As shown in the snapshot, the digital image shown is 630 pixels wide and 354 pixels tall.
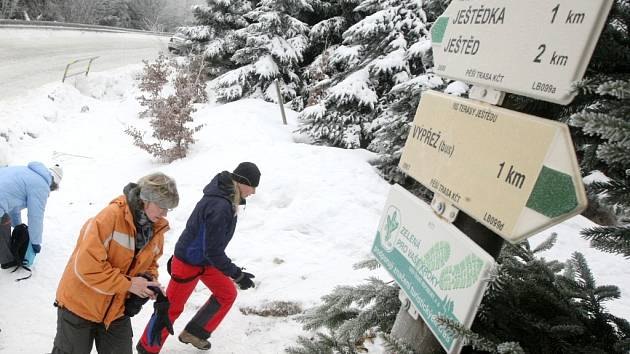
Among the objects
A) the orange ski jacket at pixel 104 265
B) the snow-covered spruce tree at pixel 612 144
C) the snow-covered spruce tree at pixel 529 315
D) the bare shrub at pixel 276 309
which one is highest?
the snow-covered spruce tree at pixel 612 144

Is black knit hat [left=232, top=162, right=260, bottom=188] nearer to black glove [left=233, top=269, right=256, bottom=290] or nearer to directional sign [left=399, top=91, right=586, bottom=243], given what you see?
black glove [left=233, top=269, right=256, bottom=290]

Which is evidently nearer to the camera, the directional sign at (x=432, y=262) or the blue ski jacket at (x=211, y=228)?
the directional sign at (x=432, y=262)

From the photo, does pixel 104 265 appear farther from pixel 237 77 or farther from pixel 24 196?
pixel 237 77

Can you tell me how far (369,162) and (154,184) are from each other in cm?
649

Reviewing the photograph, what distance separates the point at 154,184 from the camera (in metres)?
3.03

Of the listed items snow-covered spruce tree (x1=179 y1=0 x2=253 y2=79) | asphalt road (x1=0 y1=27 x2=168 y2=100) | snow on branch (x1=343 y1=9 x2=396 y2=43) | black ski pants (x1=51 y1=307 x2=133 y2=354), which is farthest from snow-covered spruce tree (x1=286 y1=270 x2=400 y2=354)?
snow-covered spruce tree (x1=179 y1=0 x2=253 y2=79)

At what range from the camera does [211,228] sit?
3887 mm

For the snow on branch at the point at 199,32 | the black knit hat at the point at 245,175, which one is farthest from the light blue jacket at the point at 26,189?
the snow on branch at the point at 199,32

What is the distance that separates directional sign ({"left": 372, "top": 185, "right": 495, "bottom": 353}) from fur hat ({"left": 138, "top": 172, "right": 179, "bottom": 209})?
174 centimetres

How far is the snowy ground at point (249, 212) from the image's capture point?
4.82m

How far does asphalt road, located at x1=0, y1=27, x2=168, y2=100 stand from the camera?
672 inches

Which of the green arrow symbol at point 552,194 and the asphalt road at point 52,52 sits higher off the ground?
the green arrow symbol at point 552,194

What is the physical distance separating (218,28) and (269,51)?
6152 millimetres

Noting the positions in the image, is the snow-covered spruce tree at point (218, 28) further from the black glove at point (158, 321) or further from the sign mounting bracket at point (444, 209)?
the sign mounting bracket at point (444, 209)
